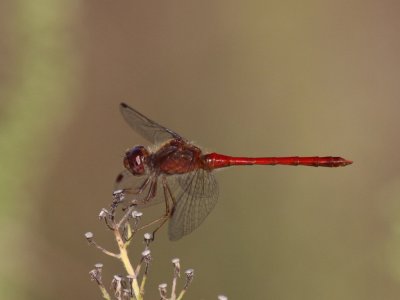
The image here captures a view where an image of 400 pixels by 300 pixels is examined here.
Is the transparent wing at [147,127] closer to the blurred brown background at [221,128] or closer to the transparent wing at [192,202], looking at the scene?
the transparent wing at [192,202]

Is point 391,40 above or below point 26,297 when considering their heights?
above

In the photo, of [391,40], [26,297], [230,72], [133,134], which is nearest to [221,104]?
[230,72]

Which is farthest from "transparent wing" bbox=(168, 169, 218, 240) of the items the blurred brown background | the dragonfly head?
the blurred brown background

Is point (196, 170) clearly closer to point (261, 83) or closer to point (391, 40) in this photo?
point (261, 83)

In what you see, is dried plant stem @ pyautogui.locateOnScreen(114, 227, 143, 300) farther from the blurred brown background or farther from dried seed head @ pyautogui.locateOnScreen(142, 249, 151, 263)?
the blurred brown background

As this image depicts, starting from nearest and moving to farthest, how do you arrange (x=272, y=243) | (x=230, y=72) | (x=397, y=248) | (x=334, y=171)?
(x=397, y=248), (x=272, y=243), (x=334, y=171), (x=230, y=72)

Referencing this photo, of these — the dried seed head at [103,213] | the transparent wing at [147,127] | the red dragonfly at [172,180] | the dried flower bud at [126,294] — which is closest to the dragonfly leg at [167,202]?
the red dragonfly at [172,180]
